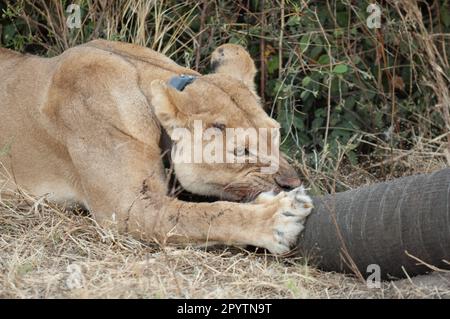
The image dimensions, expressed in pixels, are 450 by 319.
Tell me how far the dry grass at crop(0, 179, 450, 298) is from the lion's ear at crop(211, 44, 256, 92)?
102cm

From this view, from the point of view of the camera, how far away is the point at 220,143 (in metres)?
4.31

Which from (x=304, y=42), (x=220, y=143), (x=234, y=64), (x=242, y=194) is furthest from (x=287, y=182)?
(x=304, y=42)

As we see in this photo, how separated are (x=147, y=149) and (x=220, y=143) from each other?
0.37m

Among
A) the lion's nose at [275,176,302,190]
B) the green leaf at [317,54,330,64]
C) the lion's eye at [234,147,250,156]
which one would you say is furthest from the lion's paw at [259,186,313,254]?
the green leaf at [317,54,330,64]

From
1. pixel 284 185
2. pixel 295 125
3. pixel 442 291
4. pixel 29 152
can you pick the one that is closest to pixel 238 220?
pixel 284 185

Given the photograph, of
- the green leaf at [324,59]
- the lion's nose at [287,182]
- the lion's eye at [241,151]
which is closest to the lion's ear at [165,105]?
the lion's eye at [241,151]

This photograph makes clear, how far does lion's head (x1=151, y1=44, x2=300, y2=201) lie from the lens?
4301mm

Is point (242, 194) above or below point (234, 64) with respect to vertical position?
below

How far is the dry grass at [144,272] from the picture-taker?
3.64 meters

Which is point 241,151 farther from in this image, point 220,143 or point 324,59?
point 324,59

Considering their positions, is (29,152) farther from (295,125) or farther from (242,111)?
(295,125)
